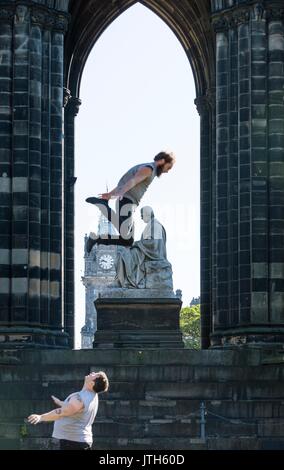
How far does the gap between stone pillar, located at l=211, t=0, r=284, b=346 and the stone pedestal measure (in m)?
1.85

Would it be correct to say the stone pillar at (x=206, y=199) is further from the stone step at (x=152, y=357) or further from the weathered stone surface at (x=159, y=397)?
the stone step at (x=152, y=357)

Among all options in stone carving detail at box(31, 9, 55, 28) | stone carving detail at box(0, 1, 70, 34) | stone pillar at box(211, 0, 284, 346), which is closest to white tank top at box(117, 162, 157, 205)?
stone pillar at box(211, 0, 284, 346)

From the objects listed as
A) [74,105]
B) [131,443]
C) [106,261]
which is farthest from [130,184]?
[106,261]

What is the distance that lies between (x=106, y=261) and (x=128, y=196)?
5049 inches

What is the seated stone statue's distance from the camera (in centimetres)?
4744

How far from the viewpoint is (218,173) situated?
1917 inches

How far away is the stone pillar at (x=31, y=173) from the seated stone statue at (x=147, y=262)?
2068 mm

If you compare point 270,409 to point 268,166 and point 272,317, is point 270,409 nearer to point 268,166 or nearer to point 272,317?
point 272,317

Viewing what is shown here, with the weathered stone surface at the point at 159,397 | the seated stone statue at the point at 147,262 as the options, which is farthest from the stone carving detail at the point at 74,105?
the weathered stone surface at the point at 159,397

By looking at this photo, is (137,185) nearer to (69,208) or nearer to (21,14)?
(21,14)

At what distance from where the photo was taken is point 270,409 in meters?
41.2

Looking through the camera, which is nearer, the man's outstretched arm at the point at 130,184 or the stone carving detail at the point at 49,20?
the man's outstretched arm at the point at 130,184

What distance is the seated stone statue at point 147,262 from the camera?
47.4 meters
